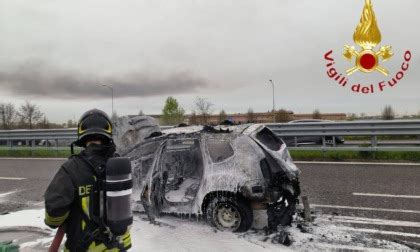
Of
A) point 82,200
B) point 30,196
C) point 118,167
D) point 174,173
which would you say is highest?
point 118,167

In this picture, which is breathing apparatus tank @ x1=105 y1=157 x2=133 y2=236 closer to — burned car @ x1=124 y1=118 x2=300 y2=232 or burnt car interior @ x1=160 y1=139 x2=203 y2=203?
burned car @ x1=124 y1=118 x2=300 y2=232

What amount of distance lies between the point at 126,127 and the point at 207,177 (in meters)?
2.20

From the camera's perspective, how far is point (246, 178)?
17.0 feet

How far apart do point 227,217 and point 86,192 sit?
3.17m

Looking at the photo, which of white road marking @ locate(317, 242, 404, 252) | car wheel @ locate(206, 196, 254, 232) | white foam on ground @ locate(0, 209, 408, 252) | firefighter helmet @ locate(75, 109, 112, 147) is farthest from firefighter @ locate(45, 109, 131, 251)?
white road marking @ locate(317, 242, 404, 252)

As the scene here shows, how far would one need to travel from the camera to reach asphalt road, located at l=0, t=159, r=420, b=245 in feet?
18.9

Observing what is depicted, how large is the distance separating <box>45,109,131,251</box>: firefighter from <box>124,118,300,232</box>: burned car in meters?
2.79

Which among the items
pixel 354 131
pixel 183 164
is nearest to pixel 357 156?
pixel 354 131

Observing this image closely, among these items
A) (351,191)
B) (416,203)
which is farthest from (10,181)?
(416,203)

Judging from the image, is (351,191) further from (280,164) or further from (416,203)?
(280,164)

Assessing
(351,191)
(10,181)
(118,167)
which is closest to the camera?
(118,167)

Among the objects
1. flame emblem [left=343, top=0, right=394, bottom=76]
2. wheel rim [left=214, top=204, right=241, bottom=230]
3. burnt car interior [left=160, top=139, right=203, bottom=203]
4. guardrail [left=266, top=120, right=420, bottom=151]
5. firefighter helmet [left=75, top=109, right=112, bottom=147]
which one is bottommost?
wheel rim [left=214, top=204, right=241, bottom=230]

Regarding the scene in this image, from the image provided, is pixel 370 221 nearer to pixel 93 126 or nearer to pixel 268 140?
pixel 268 140

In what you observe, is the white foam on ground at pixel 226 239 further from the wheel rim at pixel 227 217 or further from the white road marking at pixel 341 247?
the wheel rim at pixel 227 217
